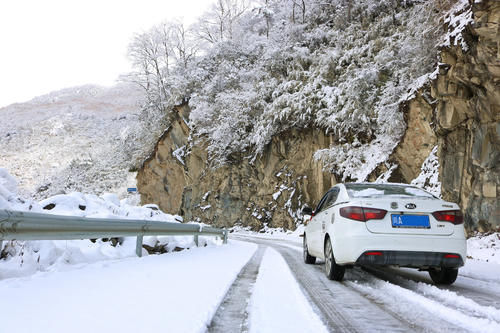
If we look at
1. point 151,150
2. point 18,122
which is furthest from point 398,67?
point 18,122

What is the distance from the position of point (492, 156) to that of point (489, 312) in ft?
24.2

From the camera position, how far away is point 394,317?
2.84 meters

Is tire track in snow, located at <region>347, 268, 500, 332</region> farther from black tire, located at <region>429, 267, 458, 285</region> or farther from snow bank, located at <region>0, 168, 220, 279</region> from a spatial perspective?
snow bank, located at <region>0, 168, 220, 279</region>

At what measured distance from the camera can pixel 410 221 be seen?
14.0ft

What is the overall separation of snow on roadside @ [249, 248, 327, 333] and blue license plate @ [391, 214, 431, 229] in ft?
5.10

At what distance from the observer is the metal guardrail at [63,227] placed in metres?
3.19

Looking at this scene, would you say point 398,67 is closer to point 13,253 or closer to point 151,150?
point 13,253

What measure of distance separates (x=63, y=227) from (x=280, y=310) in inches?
106

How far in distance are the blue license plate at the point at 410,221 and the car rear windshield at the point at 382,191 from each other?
18.9 inches

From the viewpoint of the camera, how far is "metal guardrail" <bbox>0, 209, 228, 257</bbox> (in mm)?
3188

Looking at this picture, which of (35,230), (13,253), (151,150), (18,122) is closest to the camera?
(35,230)

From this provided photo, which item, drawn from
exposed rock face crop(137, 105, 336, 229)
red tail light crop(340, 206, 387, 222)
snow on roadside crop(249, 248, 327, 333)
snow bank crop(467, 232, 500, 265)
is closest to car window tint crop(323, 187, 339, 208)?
red tail light crop(340, 206, 387, 222)

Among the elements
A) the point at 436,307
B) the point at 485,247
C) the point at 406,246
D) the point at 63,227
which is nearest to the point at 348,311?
the point at 436,307

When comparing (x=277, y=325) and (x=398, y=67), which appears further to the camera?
(x=398, y=67)
